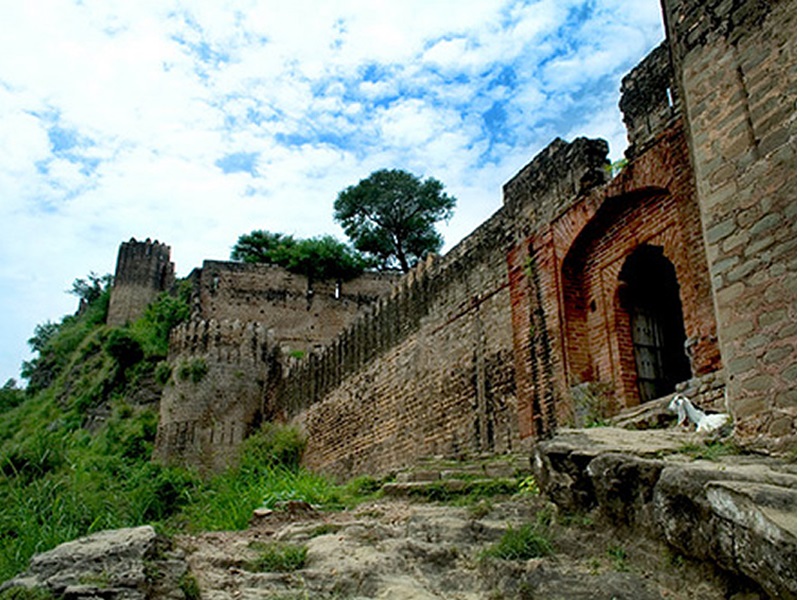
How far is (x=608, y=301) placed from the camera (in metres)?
8.83

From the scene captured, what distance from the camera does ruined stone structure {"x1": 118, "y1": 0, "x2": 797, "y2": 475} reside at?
496 cm

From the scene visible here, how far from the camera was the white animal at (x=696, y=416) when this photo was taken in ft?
17.4

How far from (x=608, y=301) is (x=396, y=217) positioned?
22367 millimetres

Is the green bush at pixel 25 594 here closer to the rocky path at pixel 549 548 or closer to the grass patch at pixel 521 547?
the rocky path at pixel 549 548

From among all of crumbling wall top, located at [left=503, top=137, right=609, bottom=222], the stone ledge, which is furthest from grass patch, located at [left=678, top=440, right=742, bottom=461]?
crumbling wall top, located at [left=503, top=137, right=609, bottom=222]

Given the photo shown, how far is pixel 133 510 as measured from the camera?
25.3 ft

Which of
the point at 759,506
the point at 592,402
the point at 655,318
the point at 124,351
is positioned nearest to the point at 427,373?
the point at 592,402

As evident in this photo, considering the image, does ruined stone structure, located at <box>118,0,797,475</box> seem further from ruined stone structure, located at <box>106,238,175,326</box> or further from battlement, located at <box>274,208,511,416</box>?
ruined stone structure, located at <box>106,238,175,326</box>

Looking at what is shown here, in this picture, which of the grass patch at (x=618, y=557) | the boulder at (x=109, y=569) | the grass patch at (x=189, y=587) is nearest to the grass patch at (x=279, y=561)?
the boulder at (x=109, y=569)

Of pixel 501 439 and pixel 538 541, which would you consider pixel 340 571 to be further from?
pixel 501 439

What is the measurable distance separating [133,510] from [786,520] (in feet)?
20.9

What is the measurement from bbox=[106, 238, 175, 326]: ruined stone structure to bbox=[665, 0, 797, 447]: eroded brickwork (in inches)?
1062

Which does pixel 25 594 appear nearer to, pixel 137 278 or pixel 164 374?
pixel 164 374

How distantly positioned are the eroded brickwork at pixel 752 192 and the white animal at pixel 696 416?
45 cm
